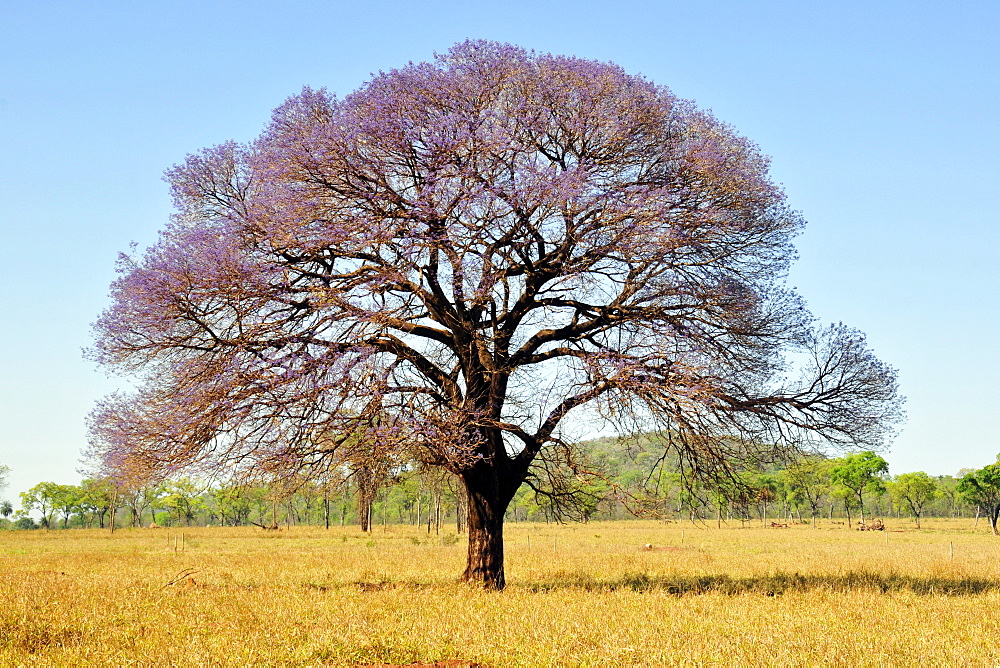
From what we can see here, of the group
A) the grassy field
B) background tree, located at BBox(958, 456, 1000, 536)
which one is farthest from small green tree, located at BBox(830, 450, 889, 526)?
the grassy field

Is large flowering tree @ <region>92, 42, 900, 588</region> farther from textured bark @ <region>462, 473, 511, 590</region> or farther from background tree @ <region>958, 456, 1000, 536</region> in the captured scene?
background tree @ <region>958, 456, 1000, 536</region>

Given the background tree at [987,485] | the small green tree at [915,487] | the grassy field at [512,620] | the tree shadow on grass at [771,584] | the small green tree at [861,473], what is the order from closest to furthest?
1. the grassy field at [512,620]
2. the tree shadow on grass at [771,584]
3. the background tree at [987,485]
4. the small green tree at [861,473]
5. the small green tree at [915,487]

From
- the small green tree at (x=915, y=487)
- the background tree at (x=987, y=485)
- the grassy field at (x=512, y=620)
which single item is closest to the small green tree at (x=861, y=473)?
the small green tree at (x=915, y=487)

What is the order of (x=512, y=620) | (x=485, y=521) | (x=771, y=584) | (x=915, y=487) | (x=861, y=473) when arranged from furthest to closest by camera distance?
(x=915, y=487) < (x=861, y=473) < (x=771, y=584) < (x=485, y=521) < (x=512, y=620)

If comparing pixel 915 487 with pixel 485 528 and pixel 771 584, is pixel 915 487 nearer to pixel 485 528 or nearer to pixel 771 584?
pixel 771 584

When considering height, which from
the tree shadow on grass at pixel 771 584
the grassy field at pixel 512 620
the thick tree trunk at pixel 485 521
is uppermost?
the thick tree trunk at pixel 485 521

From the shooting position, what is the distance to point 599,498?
16125 millimetres

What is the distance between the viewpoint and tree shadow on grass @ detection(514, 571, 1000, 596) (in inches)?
667

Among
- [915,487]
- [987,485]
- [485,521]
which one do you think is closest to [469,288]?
[485,521]

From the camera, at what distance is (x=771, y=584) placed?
1845 centimetres

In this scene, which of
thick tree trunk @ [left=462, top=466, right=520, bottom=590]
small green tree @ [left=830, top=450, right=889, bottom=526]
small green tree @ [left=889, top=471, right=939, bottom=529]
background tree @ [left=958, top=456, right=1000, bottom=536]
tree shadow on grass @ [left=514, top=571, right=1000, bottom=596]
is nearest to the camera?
thick tree trunk @ [left=462, top=466, right=520, bottom=590]

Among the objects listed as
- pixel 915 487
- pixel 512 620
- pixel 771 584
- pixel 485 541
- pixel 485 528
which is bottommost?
pixel 915 487

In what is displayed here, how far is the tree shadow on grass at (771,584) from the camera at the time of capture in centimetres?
1695

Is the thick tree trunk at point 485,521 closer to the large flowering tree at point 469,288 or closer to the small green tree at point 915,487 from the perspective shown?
the large flowering tree at point 469,288
